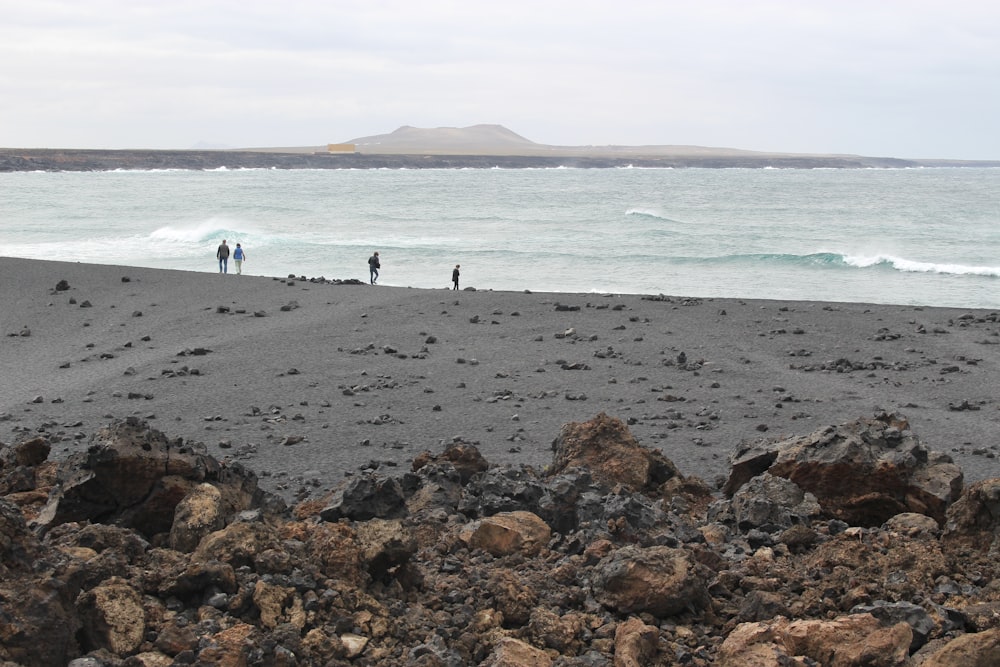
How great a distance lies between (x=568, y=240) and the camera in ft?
155

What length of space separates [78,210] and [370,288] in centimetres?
4677

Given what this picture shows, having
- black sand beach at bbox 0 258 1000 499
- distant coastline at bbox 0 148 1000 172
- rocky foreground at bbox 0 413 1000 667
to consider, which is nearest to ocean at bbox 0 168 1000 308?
black sand beach at bbox 0 258 1000 499

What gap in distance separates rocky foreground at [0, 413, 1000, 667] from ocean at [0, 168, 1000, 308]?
24.0 m

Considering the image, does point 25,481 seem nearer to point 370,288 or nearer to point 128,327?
point 128,327

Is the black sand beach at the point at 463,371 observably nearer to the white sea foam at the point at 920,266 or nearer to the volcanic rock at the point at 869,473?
the volcanic rock at the point at 869,473

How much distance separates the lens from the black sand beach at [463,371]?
37.9 feet

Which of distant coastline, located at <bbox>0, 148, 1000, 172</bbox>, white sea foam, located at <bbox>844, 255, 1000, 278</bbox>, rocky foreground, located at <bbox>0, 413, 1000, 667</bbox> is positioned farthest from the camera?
distant coastline, located at <bbox>0, 148, 1000, 172</bbox>

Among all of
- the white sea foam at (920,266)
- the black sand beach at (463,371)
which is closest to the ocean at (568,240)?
the white sea foam at (920,266)

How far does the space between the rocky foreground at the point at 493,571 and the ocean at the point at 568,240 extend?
78.8 feet

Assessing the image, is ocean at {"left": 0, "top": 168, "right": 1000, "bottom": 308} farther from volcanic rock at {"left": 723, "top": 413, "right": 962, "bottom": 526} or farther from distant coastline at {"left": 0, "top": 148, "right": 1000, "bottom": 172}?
distant coastline at {"left": 0, "top": 148, "right": 1000, "bottom": 172}

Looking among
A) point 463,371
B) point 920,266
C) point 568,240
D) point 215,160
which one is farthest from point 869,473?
point 215,160

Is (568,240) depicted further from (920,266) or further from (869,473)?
(869,473)

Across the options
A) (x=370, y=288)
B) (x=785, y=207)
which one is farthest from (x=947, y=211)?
(x=370, y=288)

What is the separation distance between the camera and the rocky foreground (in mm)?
A: 4496
